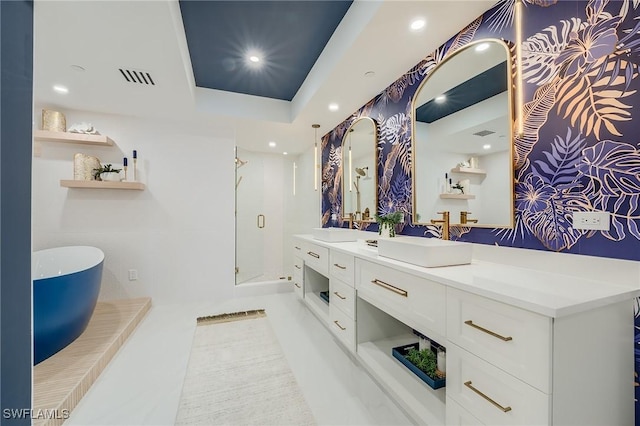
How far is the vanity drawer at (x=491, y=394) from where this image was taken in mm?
872

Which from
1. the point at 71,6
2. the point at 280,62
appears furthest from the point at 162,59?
the point at 280,62

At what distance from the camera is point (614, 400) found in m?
1.00

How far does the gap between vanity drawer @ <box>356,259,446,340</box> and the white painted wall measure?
8.40 feet

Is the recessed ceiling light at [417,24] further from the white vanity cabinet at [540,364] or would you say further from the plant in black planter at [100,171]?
the plant in black planter at [100,171]

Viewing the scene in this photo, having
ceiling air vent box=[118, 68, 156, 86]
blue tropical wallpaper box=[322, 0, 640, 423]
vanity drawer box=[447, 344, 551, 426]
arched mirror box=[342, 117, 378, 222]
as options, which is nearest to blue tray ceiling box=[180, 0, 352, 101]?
ceiling air vent box=[118, 68, 156, 86]

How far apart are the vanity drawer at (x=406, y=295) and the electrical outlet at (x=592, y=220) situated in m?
0.67

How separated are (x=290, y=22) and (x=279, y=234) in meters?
3.49

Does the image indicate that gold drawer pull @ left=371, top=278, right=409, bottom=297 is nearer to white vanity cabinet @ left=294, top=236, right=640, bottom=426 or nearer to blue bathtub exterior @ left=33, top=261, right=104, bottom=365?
white vanity cabinet @ left=294, top=236, right=640, bottom=426

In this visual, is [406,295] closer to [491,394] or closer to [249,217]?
[491,394]

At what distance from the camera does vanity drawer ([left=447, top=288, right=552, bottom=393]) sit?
85 cm

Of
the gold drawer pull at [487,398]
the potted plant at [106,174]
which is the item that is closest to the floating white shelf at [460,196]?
the gold drawer pull at [487,398]

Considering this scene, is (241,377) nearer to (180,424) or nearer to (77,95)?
(180,424)

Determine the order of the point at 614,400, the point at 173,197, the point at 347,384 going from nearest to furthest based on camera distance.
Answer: the point at 614,400 → the point at 347,384 → the point at 173,197

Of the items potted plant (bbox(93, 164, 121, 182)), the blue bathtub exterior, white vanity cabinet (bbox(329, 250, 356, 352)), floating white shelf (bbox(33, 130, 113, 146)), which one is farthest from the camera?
potted plant (bbox(93, 164, 121, 182))
